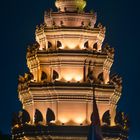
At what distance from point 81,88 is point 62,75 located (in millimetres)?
1686

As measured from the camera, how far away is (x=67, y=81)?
5525 centimetres

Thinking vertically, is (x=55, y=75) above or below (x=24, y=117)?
above

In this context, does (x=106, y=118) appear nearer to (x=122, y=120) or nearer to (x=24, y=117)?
(x=122, y=120)

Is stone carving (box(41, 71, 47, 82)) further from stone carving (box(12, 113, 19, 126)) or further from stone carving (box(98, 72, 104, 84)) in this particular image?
stone carving (box(98, 72, 104, 84))

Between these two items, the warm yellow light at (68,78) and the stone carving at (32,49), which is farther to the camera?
the stone carving at (32,49)

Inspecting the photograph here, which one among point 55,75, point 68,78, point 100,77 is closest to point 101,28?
point 100,77

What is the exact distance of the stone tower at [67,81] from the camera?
5456cm

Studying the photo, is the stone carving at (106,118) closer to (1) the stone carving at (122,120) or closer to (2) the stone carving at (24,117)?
(1) the stone carving at (122,120)

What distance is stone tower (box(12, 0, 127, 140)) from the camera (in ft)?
179

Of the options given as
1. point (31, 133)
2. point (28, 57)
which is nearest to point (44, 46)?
point (28, 57)

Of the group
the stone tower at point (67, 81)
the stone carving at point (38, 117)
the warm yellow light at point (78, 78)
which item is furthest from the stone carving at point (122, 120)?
the stone carving at point (38, 117)

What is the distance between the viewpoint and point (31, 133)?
178ft

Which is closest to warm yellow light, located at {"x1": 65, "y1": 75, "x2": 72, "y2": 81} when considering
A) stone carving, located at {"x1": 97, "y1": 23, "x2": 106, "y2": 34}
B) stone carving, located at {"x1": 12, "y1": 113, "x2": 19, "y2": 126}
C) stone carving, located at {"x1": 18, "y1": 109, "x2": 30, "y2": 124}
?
stone carving, located at {"x1": 18, "y1": 109, "x2": 30, "y2": 124}

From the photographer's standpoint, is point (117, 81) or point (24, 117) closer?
point (24, 117)
